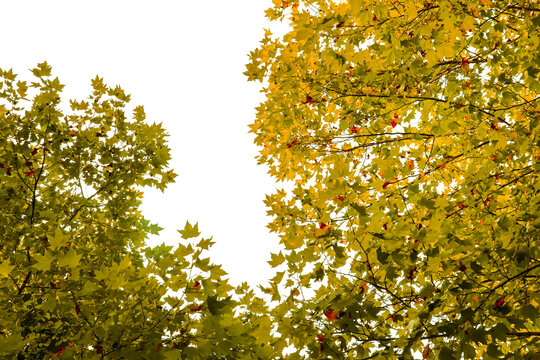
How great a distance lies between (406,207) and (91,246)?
4.51 metres

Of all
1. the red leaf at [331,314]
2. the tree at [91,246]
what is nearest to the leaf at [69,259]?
the tree at [91,246]

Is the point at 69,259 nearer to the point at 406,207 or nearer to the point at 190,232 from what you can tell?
the point at 190,232

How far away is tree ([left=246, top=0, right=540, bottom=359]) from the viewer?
244 centimetres

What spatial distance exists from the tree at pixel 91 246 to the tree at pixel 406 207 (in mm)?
668

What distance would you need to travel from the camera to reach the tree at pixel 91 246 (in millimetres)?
2541

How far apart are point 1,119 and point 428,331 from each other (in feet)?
17.9

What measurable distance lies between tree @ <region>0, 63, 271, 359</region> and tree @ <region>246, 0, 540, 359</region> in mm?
668

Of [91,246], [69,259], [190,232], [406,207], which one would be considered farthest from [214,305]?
[91,246]

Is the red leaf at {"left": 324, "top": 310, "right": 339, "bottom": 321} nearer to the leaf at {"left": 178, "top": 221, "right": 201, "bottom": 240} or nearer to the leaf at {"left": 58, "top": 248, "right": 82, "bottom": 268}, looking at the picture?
the leaf at {"left": 178, "top": 221, "right": 201, "bottom": 240}

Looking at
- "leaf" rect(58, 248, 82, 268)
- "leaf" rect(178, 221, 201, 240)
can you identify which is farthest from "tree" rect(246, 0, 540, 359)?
"leaf" rect(58, 248, 82, 268)

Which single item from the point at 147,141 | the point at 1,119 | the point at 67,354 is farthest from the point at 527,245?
the point at 1,119

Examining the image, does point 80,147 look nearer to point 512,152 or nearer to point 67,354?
point 67,354

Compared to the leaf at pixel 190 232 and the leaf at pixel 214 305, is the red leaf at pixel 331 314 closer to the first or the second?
the leaf at pixel 214 305

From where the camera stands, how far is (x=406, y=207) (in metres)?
2.98
